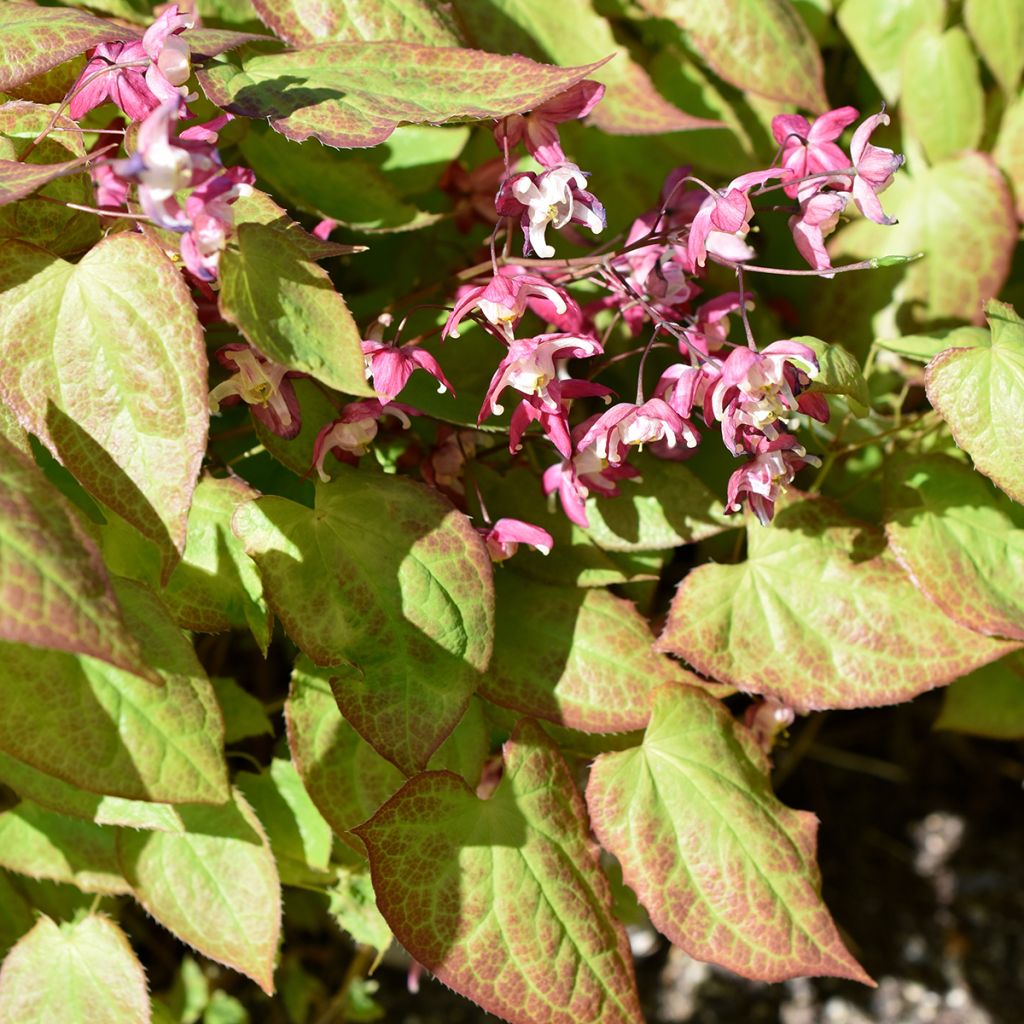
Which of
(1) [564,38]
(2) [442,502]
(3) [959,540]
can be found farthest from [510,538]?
(1) [564,38]

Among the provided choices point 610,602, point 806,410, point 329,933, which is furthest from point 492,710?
point 329,933

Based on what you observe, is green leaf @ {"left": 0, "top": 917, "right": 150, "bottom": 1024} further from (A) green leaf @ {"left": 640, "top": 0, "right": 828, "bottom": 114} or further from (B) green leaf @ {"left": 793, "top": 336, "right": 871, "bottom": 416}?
(A) green leaf @ {"left": 640, "top": 0, "right": 828, "bottom": 114}

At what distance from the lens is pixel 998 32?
125 cm

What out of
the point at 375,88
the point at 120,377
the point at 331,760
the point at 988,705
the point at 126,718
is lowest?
the point at 988,705

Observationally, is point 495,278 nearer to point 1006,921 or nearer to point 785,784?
point 785,784

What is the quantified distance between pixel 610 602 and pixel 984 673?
1.88 feet

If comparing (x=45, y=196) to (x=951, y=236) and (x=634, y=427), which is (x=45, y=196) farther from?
(x=951, y=236)

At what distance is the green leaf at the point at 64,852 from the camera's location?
3.28 ft

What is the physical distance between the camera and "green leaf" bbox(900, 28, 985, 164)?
1.25 metres

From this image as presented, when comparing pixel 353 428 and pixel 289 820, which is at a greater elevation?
pixel 353 428

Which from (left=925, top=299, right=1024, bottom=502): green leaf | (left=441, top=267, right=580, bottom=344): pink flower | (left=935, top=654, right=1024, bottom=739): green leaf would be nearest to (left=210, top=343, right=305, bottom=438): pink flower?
(left=441, top=267, right=580, bottom=344): pink flower

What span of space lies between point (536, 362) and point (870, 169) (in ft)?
0.87

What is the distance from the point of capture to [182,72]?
2.44 feet

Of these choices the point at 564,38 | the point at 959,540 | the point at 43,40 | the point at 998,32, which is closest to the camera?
the point at 43,40
